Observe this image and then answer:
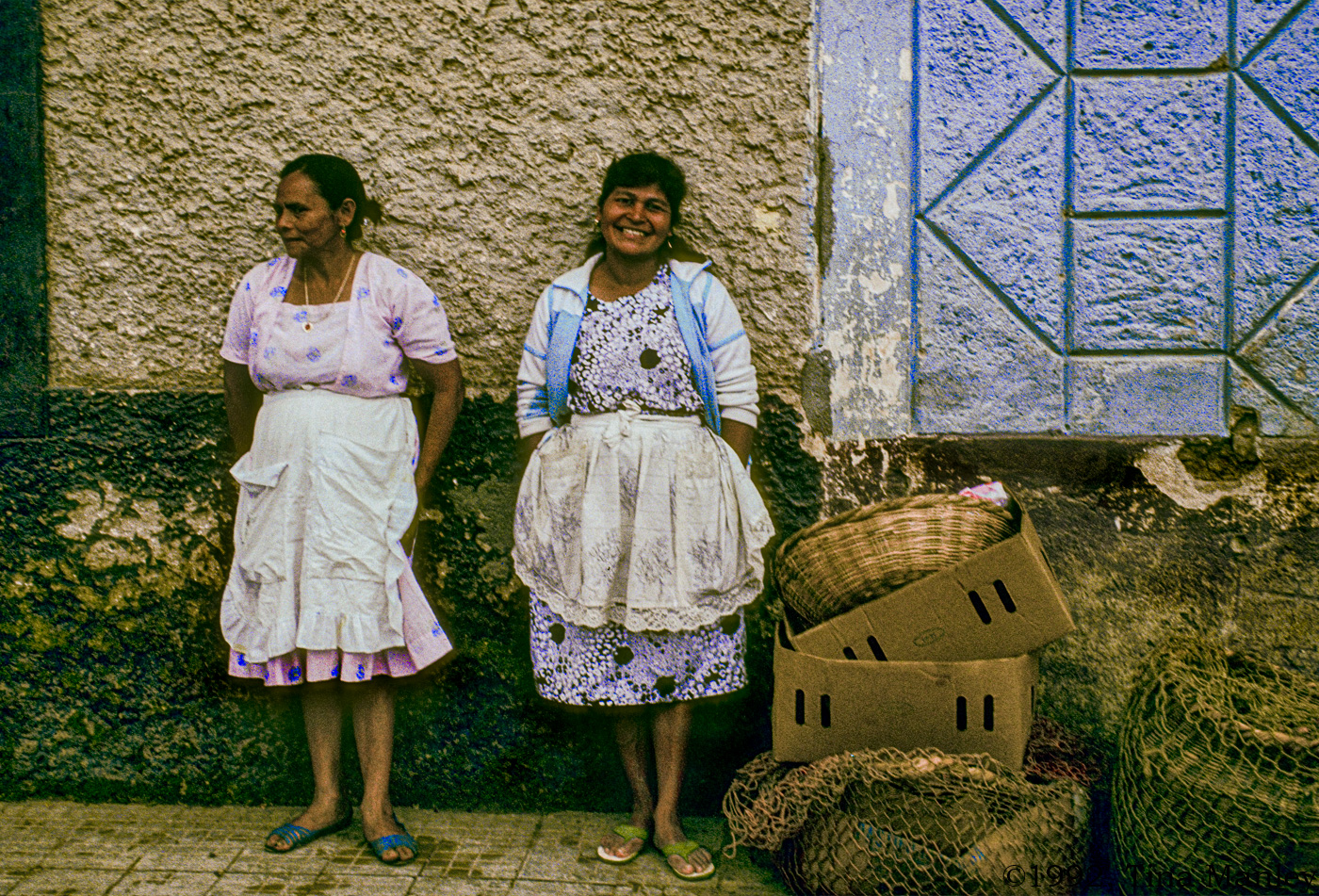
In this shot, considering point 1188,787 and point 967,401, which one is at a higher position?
point 967,401

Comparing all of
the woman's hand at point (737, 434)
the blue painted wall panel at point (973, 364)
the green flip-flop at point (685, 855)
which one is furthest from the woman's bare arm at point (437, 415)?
the blue painted wall panel at point (973, 364)

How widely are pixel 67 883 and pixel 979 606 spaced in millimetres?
2486

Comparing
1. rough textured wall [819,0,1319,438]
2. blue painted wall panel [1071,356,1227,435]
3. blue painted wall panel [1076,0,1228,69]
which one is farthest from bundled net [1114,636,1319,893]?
blue painted wall panel [1076,0,1228,69]

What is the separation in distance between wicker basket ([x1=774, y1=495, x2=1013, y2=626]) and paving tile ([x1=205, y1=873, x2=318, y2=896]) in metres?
1.48

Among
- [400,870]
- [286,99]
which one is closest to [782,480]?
[400,870]

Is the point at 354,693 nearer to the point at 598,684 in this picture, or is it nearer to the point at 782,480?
the point at 598,684

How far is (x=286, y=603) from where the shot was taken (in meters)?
2.74

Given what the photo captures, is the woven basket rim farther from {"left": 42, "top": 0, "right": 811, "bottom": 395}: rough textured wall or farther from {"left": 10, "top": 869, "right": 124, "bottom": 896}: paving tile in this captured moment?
{"left": 10, "top": 869, "right": 124, "bottom": 896}: paving tile

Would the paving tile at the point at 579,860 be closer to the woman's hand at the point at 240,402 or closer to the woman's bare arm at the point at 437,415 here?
the woman's bare arm at the point at 437,415

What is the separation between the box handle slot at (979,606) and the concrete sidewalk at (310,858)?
92 centimetres

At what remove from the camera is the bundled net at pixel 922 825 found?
94.7 inches

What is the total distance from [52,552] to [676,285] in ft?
7.12

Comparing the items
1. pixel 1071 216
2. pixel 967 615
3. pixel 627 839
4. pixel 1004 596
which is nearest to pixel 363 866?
pixel 627 839

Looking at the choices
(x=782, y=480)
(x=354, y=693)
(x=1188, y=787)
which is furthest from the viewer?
(x=782, y=480)
